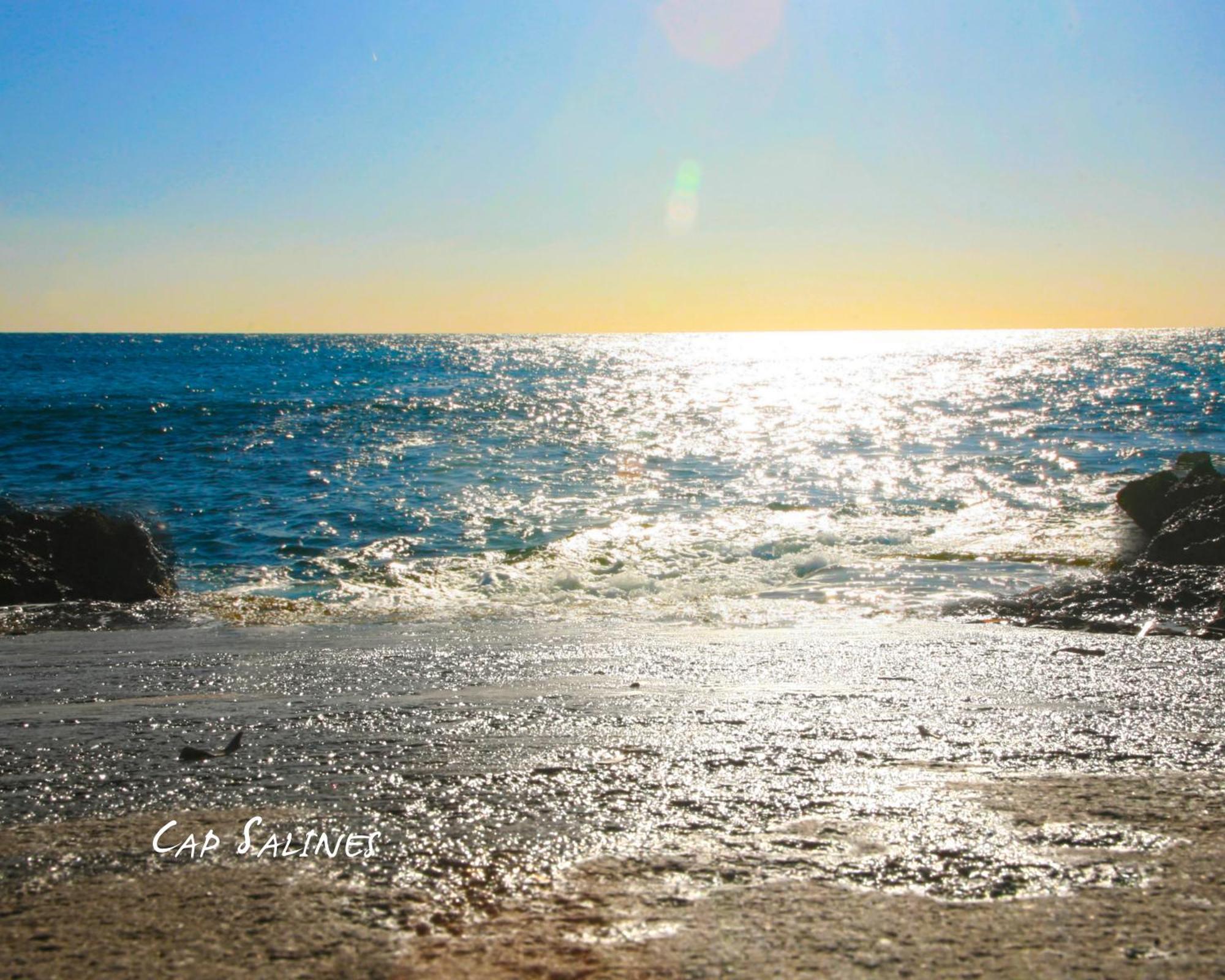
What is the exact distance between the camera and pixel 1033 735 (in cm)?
397

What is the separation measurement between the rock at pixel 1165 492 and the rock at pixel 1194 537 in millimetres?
1303

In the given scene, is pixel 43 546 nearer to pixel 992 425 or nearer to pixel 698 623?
pixel 698 623

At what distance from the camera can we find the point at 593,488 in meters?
19.3

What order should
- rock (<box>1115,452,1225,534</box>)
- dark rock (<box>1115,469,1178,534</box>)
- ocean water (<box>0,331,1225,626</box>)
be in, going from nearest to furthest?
ocean water (<box>0,331,1225,626</box>), rock (<box>1115,452,1225,534</box>), dark rock (<box>1115,469,1178,534</box>)

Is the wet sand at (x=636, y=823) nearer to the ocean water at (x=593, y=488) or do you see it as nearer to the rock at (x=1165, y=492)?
the ocean water at (x=593, y=488)

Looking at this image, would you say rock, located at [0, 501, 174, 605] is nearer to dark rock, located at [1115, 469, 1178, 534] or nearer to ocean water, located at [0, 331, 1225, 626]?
ocean water, located at [0, 331, 1225, 626]

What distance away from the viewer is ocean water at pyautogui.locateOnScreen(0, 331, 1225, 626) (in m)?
10.5

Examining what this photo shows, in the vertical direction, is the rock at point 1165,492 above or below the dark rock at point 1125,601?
above

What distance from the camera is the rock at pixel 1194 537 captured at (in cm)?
955

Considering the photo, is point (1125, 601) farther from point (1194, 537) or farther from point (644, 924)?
point (644, 924)

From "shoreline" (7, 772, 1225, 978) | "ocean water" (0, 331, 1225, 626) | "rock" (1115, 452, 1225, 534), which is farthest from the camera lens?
"rock" (1115, 452, 1225, 534)

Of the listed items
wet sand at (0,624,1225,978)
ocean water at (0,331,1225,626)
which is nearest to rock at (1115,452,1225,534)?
ocean water at (0,331,1225,626)

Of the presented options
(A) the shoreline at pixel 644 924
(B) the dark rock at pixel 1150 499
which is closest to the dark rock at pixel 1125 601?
(B) the dark rock at pixel 1150 499

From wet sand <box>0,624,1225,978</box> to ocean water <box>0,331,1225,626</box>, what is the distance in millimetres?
3577
